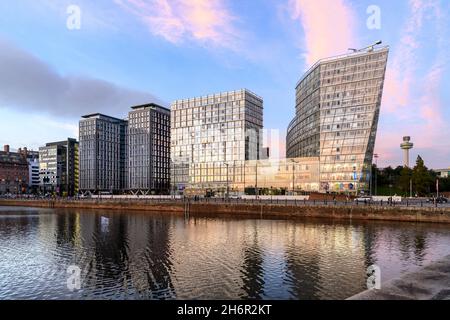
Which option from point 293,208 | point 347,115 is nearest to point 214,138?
point 347,115

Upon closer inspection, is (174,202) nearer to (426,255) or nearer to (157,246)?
(157,246)

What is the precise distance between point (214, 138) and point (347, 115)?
64.2 m

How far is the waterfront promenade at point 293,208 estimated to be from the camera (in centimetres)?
5838

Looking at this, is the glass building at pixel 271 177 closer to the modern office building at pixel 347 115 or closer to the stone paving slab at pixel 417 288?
the modern office building at pixel 347 115

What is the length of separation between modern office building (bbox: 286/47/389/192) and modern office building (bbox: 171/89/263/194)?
1334 inches

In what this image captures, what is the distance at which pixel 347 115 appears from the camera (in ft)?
441

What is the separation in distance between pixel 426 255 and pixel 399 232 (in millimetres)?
15946

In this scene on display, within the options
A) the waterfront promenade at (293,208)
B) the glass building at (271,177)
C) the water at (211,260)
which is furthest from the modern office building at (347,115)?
the water at (211,260)

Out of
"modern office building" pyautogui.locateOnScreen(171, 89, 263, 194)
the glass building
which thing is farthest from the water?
"modern office building" pyautogui.locateOnScreen(171, 89, 263, 194)

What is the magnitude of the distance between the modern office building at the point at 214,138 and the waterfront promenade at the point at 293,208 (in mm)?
68216

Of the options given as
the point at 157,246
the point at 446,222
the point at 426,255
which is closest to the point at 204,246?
the point at 157,246

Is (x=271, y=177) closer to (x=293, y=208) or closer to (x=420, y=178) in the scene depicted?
(x=420, y=178)

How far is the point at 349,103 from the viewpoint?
13350 cm

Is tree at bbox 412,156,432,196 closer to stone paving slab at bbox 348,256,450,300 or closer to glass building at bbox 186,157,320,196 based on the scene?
glass building at bbox 186,157,320,196
